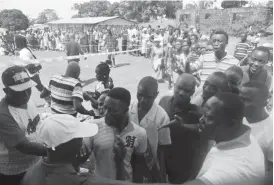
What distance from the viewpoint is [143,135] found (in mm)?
2211

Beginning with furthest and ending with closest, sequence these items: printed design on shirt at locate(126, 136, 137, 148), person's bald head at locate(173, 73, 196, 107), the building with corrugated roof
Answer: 1. the building with corrugated roof
2. person's bald head at locate(173, 73, 196, 107)
3. printed design on shirt at locate(126, 136, 137, 148)

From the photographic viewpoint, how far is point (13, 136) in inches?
78.7

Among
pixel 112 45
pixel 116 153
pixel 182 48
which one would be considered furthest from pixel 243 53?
pixel 112 45

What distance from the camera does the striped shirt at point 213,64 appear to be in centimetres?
384

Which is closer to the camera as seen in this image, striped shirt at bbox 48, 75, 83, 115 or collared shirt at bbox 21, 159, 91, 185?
collared shirt at bbox 21, 159, 91, 185

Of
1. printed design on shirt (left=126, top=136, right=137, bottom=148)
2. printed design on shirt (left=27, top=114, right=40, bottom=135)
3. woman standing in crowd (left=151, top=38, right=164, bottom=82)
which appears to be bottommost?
woman standing in crowd (left=151, top=38, right=164, bottom=82)

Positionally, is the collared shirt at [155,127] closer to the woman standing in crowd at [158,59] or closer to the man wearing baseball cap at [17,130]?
the man wearing baseball cap at [17,130]

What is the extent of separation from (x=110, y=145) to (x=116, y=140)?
0.07 meters

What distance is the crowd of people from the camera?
5.06ft

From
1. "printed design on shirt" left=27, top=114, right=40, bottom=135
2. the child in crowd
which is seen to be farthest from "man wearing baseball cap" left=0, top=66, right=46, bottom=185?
the child in crowd

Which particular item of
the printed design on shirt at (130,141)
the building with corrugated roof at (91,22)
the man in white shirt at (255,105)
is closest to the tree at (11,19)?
the building with corrugated roof at (91,22)

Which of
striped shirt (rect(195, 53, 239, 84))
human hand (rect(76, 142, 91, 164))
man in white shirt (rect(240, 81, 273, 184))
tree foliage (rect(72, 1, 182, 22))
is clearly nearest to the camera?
human hand (rect(76, 142, 91, 164))

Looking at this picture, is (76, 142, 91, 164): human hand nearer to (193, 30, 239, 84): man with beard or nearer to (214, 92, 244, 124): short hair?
(214, 92, 244, 124): short hair

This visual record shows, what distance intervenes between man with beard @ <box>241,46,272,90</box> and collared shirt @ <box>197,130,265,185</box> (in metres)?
1.99
